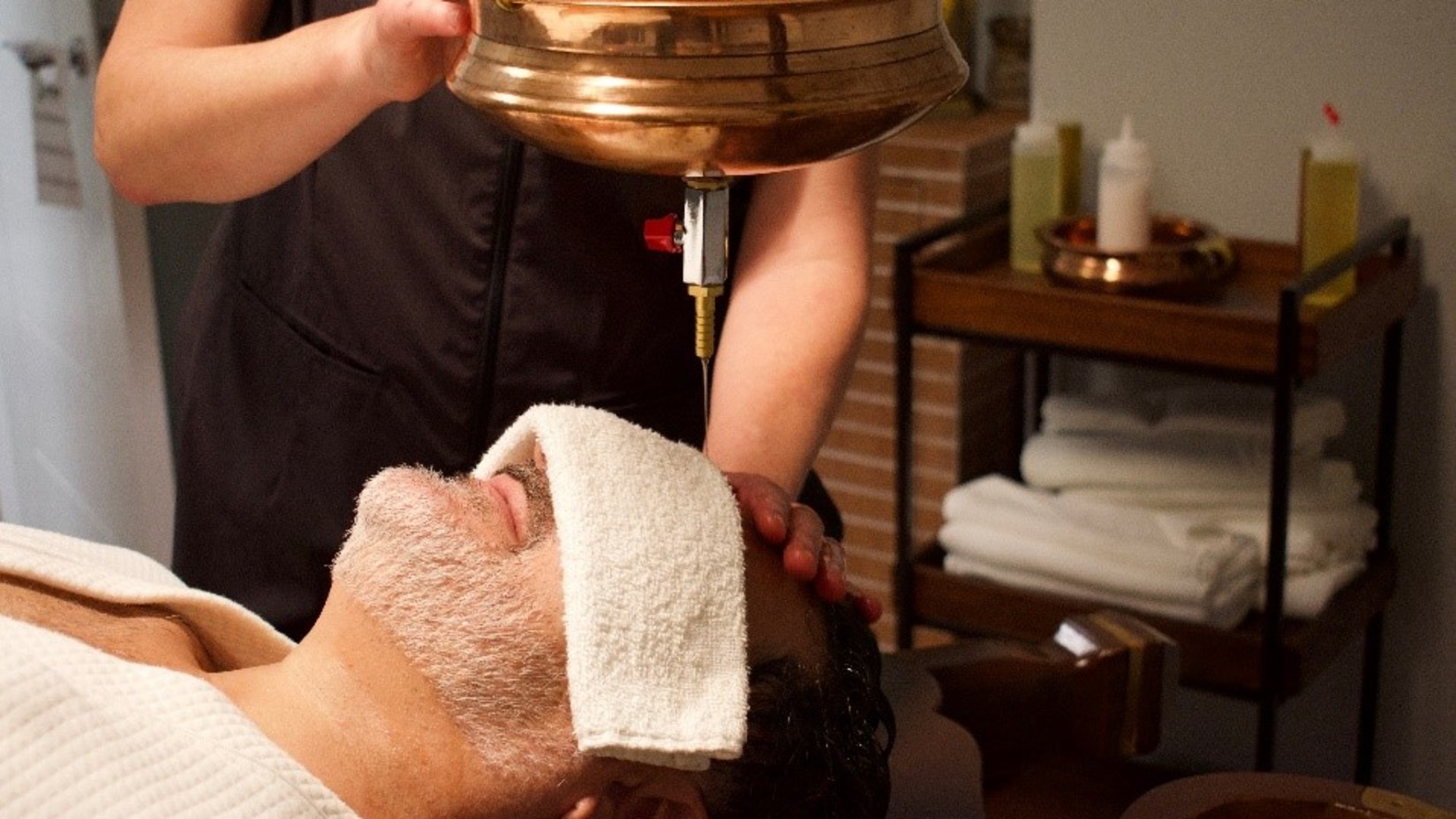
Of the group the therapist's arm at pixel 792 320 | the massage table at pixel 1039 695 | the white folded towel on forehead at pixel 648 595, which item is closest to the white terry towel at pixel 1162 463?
the massage table at pixel 1039 695

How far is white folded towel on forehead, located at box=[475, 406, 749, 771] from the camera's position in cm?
124

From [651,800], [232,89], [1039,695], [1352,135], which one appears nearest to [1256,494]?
[1352,135]

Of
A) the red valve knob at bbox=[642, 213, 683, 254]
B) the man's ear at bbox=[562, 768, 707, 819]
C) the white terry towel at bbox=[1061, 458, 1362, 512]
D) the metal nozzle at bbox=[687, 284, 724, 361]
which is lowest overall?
the white terry towel at bbox=[1061, 458, 1362, 512]

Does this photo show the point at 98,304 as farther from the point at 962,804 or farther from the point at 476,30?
the point at 476,30

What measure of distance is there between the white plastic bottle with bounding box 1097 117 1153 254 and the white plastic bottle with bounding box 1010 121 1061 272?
5.3 inches

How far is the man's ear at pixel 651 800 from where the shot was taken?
1366 mm

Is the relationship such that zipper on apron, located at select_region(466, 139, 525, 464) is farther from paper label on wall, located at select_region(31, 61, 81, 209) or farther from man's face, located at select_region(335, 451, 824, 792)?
paper label on wall, located at select_region(31, 61, 81, 209)

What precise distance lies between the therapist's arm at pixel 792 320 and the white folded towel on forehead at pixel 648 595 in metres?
0.20

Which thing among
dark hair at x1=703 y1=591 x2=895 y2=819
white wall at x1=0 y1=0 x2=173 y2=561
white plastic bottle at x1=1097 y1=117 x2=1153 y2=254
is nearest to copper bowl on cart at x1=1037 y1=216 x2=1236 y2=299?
white plastic bottle at x1=1097 y1=117 x2=1153 y2=254

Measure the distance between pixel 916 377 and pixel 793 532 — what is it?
158cm

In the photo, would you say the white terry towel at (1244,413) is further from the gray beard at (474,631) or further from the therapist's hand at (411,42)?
the therapist's hand at (411,42)

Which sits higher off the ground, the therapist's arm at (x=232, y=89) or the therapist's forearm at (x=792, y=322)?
the therapist's arm at (x=232, y=89)

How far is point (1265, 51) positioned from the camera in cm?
260

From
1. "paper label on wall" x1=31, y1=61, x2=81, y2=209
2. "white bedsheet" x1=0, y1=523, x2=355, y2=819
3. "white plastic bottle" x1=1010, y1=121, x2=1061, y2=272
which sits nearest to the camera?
"white bedsheet" x1=0, y1=523, x2=355, y2=819
